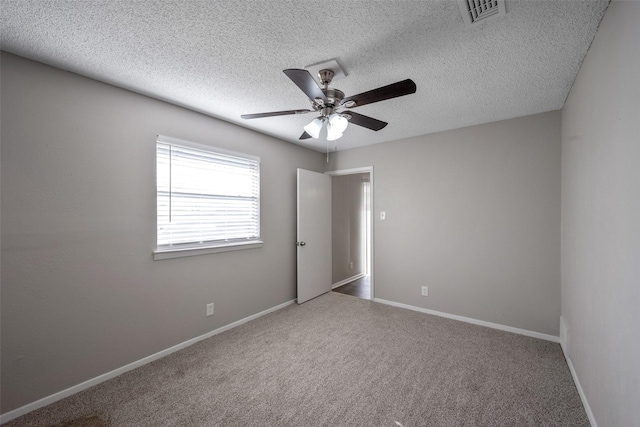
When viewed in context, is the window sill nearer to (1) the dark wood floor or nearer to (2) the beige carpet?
(2) the beige carpet

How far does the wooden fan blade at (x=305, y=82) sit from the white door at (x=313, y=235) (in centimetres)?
215

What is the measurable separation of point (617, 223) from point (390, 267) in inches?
106

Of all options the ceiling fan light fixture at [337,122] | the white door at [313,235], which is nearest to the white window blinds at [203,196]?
the white door at [313,235]

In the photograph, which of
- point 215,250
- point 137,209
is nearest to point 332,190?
point 215,250

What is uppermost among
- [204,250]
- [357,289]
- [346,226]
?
[346,226]

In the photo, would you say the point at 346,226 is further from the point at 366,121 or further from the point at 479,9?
the point at 479,9

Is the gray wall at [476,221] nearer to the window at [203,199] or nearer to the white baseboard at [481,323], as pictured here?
the white baseboard at [481,323]

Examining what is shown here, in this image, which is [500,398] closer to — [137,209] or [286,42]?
[286,42]

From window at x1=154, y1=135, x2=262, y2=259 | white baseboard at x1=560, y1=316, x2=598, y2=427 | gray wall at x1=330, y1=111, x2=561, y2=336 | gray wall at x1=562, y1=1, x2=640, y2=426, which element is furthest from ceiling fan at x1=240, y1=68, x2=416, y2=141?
white baseboard at x1=560, y1=316, x2=598, y2=427

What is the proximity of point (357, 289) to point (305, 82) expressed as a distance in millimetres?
3858

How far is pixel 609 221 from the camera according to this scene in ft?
4.63

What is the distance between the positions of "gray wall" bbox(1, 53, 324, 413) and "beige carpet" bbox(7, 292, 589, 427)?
0.95 ft

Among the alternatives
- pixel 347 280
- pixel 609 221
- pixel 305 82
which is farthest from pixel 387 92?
pixel 347 280

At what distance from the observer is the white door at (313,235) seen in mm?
3930
